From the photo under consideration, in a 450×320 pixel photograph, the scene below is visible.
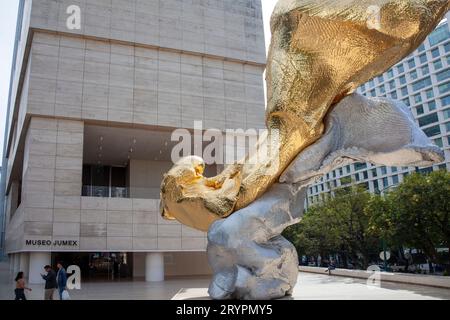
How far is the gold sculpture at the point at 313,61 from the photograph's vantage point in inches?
291

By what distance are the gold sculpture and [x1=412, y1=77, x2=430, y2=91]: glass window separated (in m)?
54.3

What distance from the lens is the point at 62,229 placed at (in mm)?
21781

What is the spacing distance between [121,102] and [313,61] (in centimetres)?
1755

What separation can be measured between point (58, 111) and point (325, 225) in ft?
68.0

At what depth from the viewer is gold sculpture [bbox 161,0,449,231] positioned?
7.40 m

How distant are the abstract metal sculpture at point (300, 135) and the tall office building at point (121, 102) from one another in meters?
14.6

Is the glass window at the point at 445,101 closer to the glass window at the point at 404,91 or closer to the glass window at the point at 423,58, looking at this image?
the glass window at the point at 423,58

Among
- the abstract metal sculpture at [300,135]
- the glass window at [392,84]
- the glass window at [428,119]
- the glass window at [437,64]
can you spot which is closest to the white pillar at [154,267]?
the abstract metal sculpture at [300,135]

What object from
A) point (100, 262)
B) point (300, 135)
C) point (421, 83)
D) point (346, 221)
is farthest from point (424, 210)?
point (421, 83)

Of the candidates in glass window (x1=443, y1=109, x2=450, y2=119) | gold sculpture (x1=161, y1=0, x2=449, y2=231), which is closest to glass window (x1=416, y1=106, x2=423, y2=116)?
glass window (x1=443, y1=109, x2=450, y2=119)

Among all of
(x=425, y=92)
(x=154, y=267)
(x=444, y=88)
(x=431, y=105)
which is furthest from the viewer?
(x=425, y=92)

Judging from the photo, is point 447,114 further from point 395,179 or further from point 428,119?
point 395,179

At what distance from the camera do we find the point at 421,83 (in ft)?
189

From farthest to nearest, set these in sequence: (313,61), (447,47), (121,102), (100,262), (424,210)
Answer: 1. (447,47)
2. (100,262)
3. (121,102)
4. (424,210)
5. (313,61)
